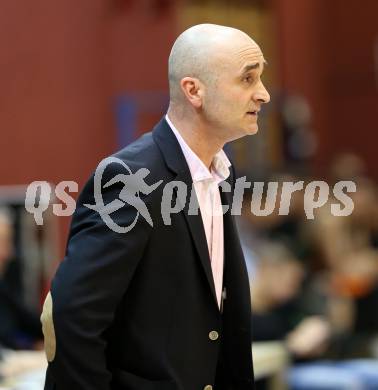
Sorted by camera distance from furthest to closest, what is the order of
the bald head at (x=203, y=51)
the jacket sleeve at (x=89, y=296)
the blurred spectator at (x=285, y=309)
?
the blurred spectator at (x=285, y=309), the bald head at (x=203, y=51), the jacket sleeve at (x=89, y=296)

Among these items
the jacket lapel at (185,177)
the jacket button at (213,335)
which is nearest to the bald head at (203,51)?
the jacket lapel at (185,177)

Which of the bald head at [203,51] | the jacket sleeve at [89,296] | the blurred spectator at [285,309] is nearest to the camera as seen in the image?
the jacket sleeve at [89,296]

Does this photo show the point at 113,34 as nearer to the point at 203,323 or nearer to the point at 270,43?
the point at 270,43

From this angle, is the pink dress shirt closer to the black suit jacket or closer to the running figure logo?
the black suit jacket

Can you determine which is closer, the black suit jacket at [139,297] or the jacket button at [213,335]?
the black suit jacket at [139,297]

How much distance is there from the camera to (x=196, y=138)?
2160 mm

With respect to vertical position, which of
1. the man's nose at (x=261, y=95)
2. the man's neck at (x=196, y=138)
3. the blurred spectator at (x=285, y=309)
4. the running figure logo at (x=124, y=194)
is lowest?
the blurred spectator at (x=285, y=309)

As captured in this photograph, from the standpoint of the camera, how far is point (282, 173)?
931 centimetres

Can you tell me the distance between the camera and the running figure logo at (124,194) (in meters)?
1.97

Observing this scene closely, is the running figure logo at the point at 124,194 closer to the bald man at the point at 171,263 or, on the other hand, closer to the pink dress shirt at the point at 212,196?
the bald man at the point at 171,263

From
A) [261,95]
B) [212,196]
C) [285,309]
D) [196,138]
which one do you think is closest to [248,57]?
[261,95]

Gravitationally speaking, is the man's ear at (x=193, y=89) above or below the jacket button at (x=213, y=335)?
above

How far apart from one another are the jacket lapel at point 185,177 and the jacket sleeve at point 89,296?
146 millimetres

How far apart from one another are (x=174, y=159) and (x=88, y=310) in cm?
42
